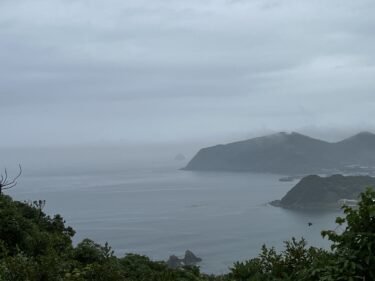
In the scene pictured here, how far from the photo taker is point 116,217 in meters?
107

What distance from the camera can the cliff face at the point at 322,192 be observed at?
366ft

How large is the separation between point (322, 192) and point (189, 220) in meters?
36.4

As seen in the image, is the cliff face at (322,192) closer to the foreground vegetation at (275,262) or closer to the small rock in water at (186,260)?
the small rock in water at (186,260)

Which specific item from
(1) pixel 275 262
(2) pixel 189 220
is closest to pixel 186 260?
(2) pixel 189 220

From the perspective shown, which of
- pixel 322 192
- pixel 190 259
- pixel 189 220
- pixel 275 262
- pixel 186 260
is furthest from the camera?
pixel 322 192

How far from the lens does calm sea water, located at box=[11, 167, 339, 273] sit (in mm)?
76375

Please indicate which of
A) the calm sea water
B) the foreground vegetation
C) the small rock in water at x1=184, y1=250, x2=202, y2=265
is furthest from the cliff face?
the foreground vegetation

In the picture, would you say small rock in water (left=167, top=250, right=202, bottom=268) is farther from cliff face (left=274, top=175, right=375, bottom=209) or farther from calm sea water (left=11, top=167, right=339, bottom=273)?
cliff face (left=274, top=175, right=375, bottom=209)

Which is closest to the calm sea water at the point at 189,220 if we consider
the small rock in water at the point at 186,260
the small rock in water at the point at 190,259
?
the small rock in water at the point at 190,259

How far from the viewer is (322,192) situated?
11412 cm

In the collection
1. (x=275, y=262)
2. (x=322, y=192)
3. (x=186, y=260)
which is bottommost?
(x=186, y=260)

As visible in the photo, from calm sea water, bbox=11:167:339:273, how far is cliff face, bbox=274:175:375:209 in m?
6.28

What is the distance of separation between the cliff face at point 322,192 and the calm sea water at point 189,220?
20.6 ft

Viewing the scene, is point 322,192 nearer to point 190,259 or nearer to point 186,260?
point 190,259
